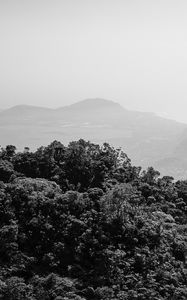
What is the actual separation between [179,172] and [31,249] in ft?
551

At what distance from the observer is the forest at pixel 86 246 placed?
1731cm

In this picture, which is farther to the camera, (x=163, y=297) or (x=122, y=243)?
(x=122, y=243)

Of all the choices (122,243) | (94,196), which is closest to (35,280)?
(122,243)

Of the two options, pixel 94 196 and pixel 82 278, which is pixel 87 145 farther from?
pixel 82 278

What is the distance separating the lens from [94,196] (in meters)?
23.0

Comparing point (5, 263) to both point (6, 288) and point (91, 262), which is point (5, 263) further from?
point (91, 262)

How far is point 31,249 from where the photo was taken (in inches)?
766

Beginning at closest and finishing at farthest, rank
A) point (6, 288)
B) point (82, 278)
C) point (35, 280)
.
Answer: point (6, 288)
point (35, 280)
point (82, 278)

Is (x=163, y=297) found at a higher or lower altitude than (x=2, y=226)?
lower

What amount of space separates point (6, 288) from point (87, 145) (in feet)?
49.0

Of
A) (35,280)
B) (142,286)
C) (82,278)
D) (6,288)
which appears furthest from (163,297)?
(6,288)

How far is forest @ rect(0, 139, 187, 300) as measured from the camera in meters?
17.3

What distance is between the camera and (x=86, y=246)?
19859mm

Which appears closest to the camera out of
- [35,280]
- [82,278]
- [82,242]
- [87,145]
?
[35,280]
